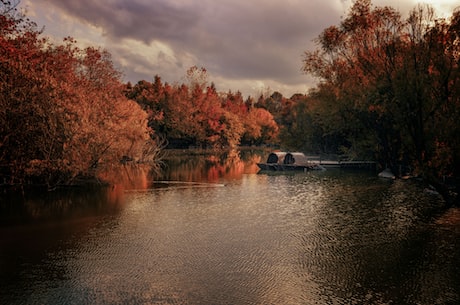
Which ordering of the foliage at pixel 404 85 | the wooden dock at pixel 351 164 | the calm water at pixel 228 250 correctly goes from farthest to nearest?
the wooden dock at pixel 351 164
the foliage at pixel 404 85
the calm water at pixel 228 250

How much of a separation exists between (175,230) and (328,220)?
807 centimetres

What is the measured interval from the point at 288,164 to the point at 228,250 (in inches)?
1329

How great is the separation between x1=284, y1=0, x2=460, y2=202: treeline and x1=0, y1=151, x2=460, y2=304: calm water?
4030 millimetres

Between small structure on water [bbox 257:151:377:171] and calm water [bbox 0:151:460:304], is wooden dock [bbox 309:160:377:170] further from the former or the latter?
calm water [bbox 0:151:460:304]

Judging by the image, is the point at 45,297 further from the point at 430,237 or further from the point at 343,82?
the point at 343,82

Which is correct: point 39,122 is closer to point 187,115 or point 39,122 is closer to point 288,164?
point 288,164

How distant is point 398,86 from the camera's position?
888 inches

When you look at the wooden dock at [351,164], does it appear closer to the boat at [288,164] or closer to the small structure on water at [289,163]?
the small structure on water at [289,163]

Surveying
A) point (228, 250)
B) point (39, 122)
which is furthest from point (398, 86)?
point (39, 122)

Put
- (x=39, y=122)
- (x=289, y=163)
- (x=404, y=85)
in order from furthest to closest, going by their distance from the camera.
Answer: (x=289, y=163), (x=39, y=122), (x=404, y=85)

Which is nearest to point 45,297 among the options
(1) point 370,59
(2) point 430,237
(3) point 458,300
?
(3) point 458,300

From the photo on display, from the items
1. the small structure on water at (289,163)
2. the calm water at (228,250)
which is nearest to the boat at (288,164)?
the small structure on water at (289,163)

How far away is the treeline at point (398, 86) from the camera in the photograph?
71.3ft

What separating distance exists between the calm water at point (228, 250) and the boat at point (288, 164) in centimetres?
2034
